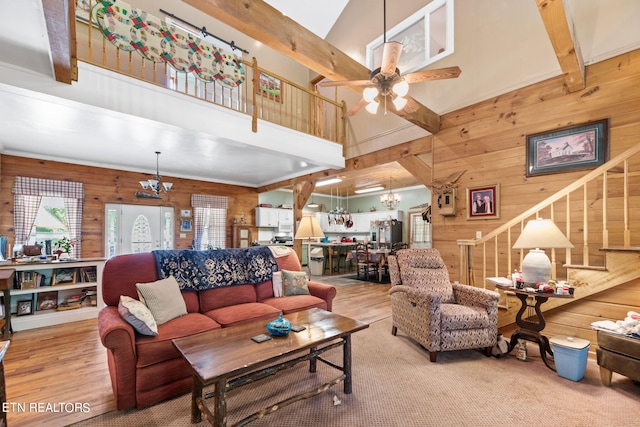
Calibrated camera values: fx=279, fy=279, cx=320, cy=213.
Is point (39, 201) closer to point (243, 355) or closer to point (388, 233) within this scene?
point (243, 355)

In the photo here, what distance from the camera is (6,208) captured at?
4.88 metres

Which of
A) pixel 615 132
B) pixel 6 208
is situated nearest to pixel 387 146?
pixel 615 132

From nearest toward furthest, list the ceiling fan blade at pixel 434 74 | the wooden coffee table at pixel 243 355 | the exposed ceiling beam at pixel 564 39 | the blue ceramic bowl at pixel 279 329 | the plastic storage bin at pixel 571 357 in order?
the wooden coffee table at pixel 243 355
the blue ceramic bowl at pixel 279 329
the exposed ceiling beam at pixel 564 39
the plastic storage bin at pixel 571 357
the ceiling fan blade at pixel 434 74

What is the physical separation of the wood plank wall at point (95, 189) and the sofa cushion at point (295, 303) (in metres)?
4.78

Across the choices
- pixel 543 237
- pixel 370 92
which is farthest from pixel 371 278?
pixel 370 92

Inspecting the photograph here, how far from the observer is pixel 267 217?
8.34m

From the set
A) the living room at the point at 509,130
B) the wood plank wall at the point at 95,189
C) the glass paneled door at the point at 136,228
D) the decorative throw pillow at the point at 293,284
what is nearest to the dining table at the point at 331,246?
the wood plank wall at the point at 95,189

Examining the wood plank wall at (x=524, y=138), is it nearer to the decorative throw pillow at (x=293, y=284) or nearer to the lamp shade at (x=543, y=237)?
the lamp shade at (x=543, y=237)

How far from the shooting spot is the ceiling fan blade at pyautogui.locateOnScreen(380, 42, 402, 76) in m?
2.15

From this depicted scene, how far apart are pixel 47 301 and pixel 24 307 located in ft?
0.72

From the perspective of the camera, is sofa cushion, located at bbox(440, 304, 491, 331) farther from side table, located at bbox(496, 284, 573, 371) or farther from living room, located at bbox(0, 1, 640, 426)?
living room, located at bbox(0, 1, 640, 426)

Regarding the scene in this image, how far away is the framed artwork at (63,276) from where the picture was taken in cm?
371

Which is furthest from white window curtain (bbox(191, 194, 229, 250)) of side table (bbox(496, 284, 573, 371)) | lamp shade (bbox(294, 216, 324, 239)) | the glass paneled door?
side table (bbox(496, 284, 573, 371))

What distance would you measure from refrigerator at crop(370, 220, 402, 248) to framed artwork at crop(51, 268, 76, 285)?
701cm
